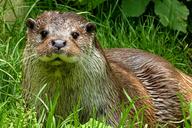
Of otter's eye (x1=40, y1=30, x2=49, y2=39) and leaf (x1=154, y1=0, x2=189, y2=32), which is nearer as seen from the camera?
otter's eye (x1=40, y1=30, x2=49, y2=39)

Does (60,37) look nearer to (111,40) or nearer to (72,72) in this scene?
(72,72)

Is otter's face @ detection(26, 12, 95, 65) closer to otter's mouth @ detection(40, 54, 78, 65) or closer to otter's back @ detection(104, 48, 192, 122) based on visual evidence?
otter's mouth @ detection(40, 54, 78, 65)

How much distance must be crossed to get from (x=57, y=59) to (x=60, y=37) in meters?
0.11

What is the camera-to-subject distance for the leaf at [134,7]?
234 inches

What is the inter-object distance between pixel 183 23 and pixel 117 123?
179cm

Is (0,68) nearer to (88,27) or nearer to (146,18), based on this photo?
(88,27)

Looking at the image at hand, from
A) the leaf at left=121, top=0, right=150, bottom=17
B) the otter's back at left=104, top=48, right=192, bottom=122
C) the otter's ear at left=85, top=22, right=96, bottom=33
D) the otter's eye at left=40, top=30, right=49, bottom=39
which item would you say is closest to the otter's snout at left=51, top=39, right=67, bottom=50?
the otter's eye at left=40, top=30, right=49, bottom=39

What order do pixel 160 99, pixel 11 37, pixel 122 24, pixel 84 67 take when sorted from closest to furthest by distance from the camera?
pixel 84 67
pixel 160 99
pixel 11 37
pixel 122 24

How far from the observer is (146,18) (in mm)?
6148

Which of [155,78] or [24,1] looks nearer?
[155,78]

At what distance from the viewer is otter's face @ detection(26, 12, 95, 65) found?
4.05m

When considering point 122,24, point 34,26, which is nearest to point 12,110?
point 34,26

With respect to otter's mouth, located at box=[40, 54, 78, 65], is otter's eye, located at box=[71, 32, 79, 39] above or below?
above

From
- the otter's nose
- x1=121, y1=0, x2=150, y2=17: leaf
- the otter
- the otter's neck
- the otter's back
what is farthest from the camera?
x1=121, y1=0, x2=150, y2=17: leaf
